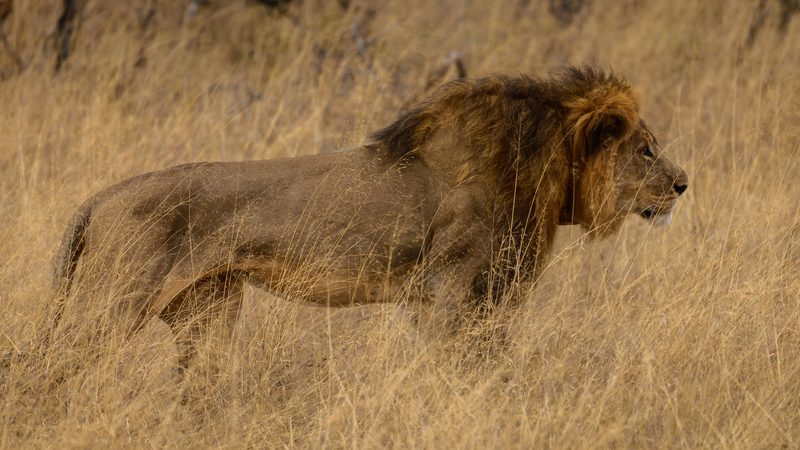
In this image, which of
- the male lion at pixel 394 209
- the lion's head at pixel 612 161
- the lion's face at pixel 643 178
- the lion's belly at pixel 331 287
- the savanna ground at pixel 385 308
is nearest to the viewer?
the savanna ground at pixel 385 308

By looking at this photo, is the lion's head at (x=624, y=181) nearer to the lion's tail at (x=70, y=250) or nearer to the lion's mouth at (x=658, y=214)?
the lion's mouth at (x=658, y=214)

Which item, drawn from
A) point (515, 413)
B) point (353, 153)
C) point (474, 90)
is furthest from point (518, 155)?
point (515, 413)

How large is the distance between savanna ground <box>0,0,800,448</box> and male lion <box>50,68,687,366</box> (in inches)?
8.9

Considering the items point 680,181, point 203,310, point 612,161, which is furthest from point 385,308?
point 680,181

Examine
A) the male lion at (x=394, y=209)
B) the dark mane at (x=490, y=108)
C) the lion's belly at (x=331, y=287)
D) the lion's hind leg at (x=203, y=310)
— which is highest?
the dark mane at (x=490, y=108)

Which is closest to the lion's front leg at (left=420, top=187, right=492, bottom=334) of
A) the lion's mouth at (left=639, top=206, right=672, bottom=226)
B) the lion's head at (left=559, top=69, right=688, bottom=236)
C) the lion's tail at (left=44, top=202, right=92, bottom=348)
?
the lion's head at (left=559, top=69, right=688, bottom=236)

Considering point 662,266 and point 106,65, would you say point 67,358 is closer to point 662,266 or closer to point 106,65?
point 662,266

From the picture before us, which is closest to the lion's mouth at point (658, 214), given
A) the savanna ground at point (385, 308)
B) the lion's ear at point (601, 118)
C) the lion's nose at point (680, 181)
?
A: the lion's nose at point (680, 181)

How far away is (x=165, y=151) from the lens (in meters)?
8.20

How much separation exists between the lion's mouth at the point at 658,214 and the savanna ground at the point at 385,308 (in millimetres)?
220

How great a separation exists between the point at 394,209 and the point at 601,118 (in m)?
1.10

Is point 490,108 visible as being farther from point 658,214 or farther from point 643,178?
point 658,214

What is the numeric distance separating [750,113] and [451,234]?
4.27 metres

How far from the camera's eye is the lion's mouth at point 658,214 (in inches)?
224
